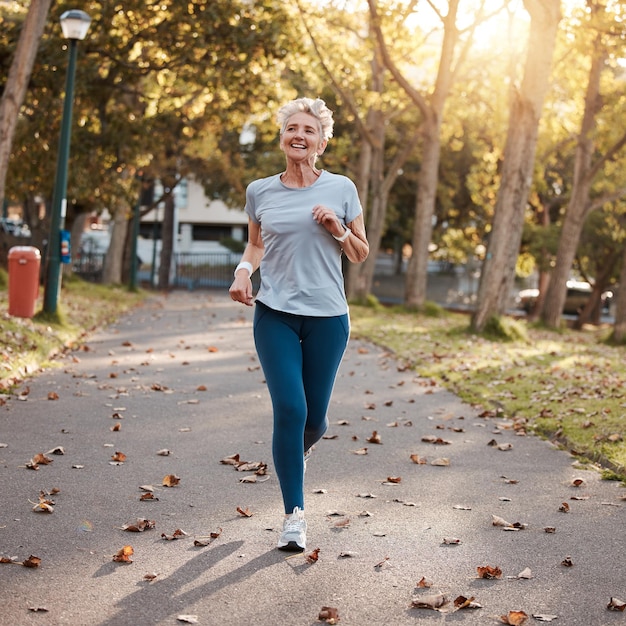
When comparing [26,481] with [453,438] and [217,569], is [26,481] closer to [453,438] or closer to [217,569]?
[217,569]

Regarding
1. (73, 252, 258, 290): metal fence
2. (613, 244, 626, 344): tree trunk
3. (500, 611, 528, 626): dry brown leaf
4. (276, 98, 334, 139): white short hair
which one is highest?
(276, 98, 334, 139): white short hair

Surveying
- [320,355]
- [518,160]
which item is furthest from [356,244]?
[518,160]

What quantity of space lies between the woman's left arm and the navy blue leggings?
12.1 inches

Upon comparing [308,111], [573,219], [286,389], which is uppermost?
[308,111]

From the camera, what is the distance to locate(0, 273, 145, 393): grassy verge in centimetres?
1220

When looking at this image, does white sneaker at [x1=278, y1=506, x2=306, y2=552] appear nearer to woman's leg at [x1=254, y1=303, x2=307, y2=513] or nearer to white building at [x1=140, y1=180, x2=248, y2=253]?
woman's leg at [x1=254, y1=303, x2=307, y2=513]

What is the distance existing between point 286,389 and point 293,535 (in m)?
0.70

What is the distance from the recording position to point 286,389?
558 centimetres

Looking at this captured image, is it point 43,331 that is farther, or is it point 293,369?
point 43,331

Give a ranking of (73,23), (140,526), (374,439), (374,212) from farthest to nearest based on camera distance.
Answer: (374,212), (73,23), (374,439), (140,526)

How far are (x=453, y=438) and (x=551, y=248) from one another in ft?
111

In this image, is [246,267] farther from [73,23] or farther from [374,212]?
[374,212]

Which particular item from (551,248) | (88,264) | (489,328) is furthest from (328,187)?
(88,264)

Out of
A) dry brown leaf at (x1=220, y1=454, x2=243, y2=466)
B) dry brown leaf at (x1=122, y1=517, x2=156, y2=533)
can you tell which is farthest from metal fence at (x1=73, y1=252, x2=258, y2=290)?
dry brown leaf at (x1=122, y1=517, x2=156, y2=533)
